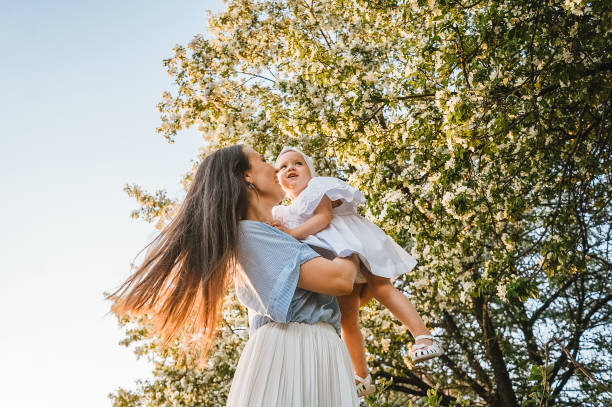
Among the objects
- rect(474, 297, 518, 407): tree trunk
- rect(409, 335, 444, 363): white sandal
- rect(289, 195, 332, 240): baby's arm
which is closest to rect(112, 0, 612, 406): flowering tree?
rect(474, 297, 518, 407): tree trunk

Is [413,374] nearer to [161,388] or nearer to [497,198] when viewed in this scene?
[161,388]

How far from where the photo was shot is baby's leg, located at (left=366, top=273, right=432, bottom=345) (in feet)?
9.47

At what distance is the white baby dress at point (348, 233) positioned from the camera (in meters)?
2.71

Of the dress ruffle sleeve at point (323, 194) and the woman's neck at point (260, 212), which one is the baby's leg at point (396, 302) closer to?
the dress ruffle sleeve at point (323, 194)

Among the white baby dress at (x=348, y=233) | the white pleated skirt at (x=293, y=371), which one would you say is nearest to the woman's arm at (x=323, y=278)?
the white pleated skirt at (x=293, y=371)

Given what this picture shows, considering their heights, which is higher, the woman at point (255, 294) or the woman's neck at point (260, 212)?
the woman's neck at point (260, 212)

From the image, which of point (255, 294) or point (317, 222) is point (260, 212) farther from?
point (255, 294)

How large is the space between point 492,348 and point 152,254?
9.71m

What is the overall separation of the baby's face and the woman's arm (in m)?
1.49

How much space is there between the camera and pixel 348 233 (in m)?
2.84

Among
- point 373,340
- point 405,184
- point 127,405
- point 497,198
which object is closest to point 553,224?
point 497,198

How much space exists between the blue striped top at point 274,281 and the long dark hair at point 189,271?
72mm

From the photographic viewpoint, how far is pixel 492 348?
10.6 m

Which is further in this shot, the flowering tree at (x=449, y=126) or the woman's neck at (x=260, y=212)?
Answer: the flowering tree at (x=449, y=126)
